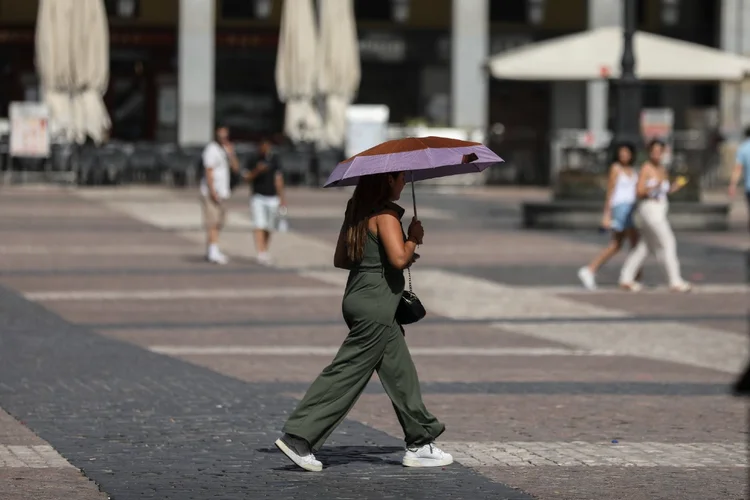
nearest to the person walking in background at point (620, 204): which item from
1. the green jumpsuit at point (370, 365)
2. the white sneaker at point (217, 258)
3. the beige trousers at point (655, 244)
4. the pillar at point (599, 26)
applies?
the beige trousers at point (655, 244)

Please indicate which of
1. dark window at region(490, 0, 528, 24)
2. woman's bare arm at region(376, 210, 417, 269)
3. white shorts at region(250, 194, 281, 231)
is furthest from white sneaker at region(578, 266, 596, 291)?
dark window at region(490, 0, 528, 24)

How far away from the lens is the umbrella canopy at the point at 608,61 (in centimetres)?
3186

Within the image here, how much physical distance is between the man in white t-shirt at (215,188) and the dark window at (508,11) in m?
28.8

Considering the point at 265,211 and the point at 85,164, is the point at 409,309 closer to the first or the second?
the point at 265,211

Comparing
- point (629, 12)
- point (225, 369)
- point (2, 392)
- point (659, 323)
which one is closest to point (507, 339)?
point (659, 323)

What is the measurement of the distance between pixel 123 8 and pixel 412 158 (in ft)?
135

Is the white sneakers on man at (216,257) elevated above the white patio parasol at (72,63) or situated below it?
below

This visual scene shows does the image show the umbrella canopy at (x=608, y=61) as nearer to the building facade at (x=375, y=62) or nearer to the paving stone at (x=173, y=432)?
the building facade at (x=375, y=62)

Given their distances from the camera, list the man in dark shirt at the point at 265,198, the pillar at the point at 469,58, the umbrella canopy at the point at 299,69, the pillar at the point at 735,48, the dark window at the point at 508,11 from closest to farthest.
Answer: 1. the man in dark shirt at the point at 265,198
2. the umbrella canopy at the point at 299,69
3. the pillar at the point at 735,48
4. the pillar at the point at 469,58
5. the dark window at the point at 508,11

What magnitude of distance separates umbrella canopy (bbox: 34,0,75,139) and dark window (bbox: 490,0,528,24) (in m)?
15.3

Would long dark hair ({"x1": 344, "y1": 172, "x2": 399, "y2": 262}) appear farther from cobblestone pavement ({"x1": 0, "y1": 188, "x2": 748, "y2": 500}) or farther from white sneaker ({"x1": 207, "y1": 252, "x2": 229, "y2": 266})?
white sneaker ({"x1": 207, "y1": 252, "x2": 229, "y2": 266})

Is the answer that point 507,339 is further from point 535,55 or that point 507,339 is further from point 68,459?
point 535,55

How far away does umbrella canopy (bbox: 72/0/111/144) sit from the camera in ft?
124

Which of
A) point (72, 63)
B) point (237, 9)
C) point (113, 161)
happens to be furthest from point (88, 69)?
point (237, 9)
